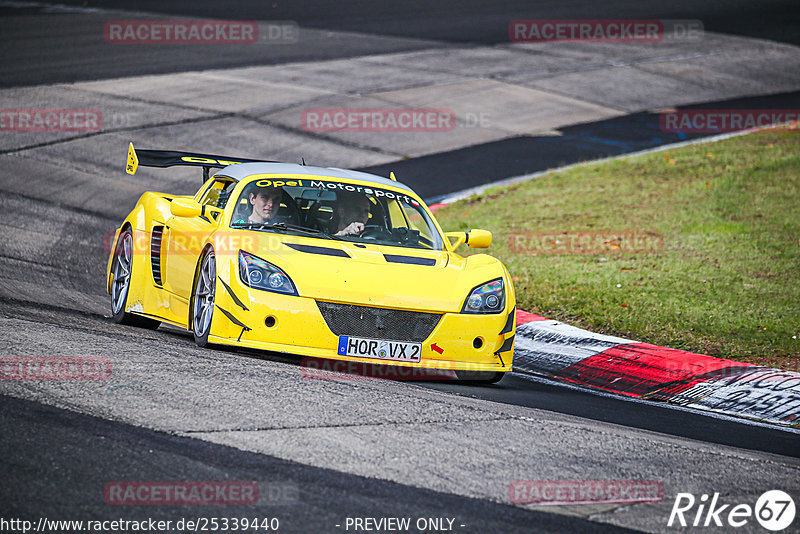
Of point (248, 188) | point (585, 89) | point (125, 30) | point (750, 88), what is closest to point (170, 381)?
point (248, 188)

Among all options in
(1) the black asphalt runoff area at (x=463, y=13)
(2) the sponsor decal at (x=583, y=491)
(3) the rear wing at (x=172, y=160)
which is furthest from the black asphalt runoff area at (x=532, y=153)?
(2) the sponsor decal at (x=583, y=491)

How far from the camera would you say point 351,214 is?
28.7ft

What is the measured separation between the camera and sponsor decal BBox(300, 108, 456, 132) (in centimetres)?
1975

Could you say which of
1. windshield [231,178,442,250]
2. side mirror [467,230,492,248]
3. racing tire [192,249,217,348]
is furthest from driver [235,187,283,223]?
side mirror [467,230,492,248]

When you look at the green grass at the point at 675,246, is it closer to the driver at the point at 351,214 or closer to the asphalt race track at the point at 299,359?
the asphalt race track at the point at 299,359

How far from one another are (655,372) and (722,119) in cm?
1448

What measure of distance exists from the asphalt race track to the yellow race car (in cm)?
24

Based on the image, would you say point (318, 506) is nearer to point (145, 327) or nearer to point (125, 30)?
point (145, 327)

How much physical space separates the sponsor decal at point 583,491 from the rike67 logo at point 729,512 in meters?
0.15

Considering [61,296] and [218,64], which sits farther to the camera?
[218,64]

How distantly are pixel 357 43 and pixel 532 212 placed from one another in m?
14.1

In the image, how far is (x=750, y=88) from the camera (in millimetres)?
24734

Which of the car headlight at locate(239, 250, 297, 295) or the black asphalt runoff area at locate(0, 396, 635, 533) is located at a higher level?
the car headlight at locate(239, 250, 297, 295)

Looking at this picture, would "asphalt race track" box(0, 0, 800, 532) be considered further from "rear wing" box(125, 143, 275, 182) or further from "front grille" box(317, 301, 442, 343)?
"rear wing" box(125, 143, 275, 182)
